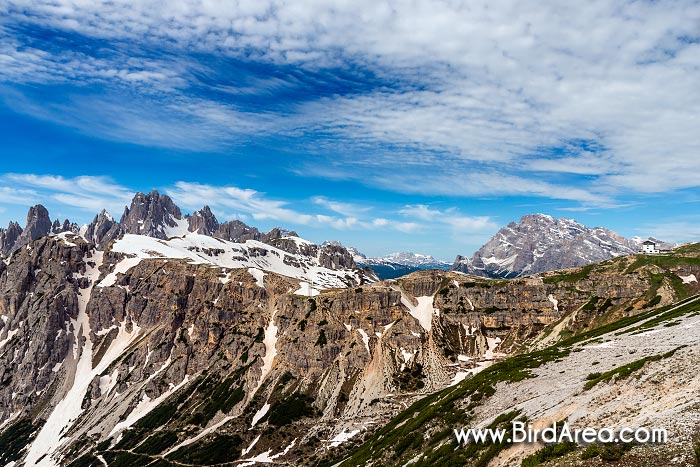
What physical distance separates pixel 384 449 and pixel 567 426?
6261 cm

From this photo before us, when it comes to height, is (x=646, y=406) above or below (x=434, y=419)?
above

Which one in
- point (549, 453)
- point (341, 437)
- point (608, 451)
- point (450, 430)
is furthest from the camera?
point (341, 437)

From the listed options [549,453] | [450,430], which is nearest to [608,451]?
[549,453]

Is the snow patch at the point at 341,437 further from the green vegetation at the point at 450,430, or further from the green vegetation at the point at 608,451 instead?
the green vegetation at the point at 608,451

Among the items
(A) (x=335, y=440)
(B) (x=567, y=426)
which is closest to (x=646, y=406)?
(B) (x=567, y=426)

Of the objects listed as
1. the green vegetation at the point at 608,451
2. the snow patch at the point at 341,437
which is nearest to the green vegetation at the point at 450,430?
the green vegetation at the point at 608,451

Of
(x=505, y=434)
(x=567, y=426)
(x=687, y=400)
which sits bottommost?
(x=505, y=434)

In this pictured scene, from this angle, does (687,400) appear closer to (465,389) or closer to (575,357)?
(575,357)

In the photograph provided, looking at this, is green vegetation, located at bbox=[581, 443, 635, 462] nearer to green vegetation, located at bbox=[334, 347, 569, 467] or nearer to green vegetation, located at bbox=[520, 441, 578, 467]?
green vegetation, located at bbox=[520, 441, 578, 467]

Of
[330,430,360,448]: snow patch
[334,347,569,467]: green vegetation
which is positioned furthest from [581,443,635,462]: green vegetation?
[330,430,360,448]: snow patch

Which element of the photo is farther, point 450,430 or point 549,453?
point 450,430

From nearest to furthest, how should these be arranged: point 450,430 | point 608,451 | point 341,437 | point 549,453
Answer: point 608,451 → point 549,453 → point 450,430 → point 341,437

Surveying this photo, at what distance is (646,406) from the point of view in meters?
44.8

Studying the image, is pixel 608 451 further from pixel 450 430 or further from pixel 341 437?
pixel 341 437
